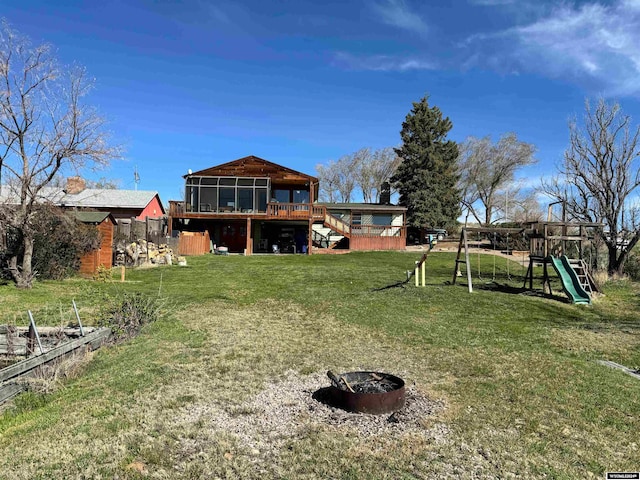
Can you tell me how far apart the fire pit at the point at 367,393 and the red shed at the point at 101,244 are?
12303 mm

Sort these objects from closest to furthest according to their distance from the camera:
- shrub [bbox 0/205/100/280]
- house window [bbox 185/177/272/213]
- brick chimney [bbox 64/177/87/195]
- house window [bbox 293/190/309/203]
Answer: shrub [bbox 0/205/100/280] → house window [bbox 185/177/272/213] → brick chimney [bbox 64/177/87/195] → house window [bbox 293/190/309/203]

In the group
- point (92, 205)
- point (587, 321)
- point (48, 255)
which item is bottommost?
point (587, 321)

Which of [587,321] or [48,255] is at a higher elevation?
[48,255]

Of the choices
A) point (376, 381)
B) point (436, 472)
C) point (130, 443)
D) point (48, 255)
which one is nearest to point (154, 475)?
point (130, 443)

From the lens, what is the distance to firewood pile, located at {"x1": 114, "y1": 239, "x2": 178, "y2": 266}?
56.4 feet

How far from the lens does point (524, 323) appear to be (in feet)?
30.0

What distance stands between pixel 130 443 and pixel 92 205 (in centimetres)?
Answer: 3046

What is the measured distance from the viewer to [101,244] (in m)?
14.8

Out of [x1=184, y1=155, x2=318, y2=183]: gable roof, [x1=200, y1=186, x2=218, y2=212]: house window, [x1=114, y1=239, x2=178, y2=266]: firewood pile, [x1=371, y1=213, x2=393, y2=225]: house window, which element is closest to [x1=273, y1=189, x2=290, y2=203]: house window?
[x1=184, y1=155, x2=318, y2=183]: gable roof

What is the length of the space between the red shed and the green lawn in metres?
3.20

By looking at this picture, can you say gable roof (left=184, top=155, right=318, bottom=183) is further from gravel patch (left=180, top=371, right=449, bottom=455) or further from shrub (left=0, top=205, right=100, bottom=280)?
gravel patch (left=180, top=371, right=449, bottom=455)

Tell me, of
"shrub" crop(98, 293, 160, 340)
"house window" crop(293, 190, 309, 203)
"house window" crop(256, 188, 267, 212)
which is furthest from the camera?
"house window" crop(293, 190, 309, 203)

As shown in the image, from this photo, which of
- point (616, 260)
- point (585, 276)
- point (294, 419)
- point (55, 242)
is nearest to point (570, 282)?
point (585, 276)

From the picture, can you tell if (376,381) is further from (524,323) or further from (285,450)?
(524,323)
